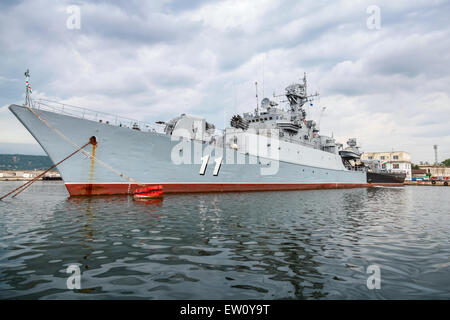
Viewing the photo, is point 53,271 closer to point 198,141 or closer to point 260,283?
point 260,283

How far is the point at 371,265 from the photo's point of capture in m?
4.63

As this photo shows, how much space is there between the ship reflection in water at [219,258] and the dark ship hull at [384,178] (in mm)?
41227

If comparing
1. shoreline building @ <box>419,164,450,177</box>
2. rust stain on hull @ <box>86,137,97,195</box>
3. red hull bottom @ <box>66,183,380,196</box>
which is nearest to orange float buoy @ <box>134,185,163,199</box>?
red hull bottom @ <box>66,183,380,196</box>

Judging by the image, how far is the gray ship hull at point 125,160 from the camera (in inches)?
593

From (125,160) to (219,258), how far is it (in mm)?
13888

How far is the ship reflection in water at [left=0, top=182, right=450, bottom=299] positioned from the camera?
3.51 m

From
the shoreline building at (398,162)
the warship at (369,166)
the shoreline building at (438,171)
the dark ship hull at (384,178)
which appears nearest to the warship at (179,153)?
the warship at (369,166)

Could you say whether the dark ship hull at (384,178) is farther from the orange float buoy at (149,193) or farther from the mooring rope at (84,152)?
the mooring rope at (84,152)

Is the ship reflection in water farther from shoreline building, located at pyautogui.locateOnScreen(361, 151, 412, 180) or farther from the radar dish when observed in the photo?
shoreline building, located at pyautogui.locateOnScreen(361, 151, 412, 180)

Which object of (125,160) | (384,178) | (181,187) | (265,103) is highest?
(265,103)

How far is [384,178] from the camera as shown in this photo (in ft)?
158

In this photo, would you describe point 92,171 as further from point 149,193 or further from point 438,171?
point 438,171

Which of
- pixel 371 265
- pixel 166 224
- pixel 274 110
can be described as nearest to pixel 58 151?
pixel 166 224

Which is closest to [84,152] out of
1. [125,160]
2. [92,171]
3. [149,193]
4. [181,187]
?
[92,171]
